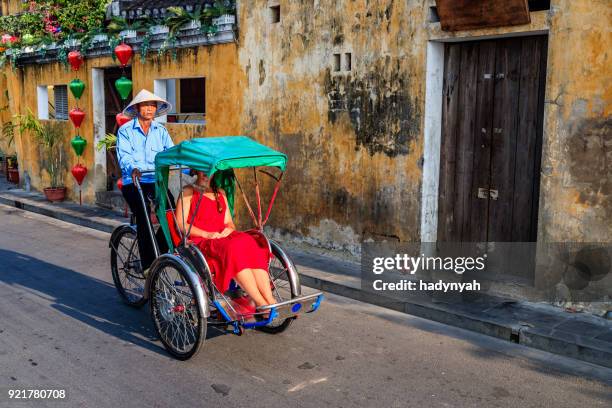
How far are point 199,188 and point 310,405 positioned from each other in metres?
2.22

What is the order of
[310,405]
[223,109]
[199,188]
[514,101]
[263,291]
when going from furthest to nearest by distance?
[223,109], [514,101], [199,188], [263,291], [310,405]

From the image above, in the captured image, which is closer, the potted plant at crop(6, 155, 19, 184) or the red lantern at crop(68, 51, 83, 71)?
the red lantern at crop(68, 51, 83, 71)

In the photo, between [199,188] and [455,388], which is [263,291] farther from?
[455,388]

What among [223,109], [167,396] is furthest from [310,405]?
[223,109]

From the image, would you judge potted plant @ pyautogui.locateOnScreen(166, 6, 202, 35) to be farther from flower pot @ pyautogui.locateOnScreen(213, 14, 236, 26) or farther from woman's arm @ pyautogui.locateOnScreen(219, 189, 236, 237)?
woman's arm @ pyautogui.locateOnScreen(219, 189, 236, 237)

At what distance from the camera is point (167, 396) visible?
4703 millimetres

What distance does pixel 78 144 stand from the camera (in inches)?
542

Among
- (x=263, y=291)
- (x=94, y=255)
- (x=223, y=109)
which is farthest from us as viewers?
(x=223, y=109)

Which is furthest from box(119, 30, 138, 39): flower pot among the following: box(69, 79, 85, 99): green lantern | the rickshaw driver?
the rickshaw driver

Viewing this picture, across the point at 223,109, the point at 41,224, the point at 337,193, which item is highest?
the point at 223,109

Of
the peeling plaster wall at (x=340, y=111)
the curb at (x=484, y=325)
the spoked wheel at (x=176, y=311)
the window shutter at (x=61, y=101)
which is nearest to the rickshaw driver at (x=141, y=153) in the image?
the spoked wheel at (x=176, y=311)

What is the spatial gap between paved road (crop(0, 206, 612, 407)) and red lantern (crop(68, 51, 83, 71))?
7591mm

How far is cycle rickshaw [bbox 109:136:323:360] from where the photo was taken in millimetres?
5180

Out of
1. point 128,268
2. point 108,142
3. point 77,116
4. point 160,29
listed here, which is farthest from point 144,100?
point 77,116
